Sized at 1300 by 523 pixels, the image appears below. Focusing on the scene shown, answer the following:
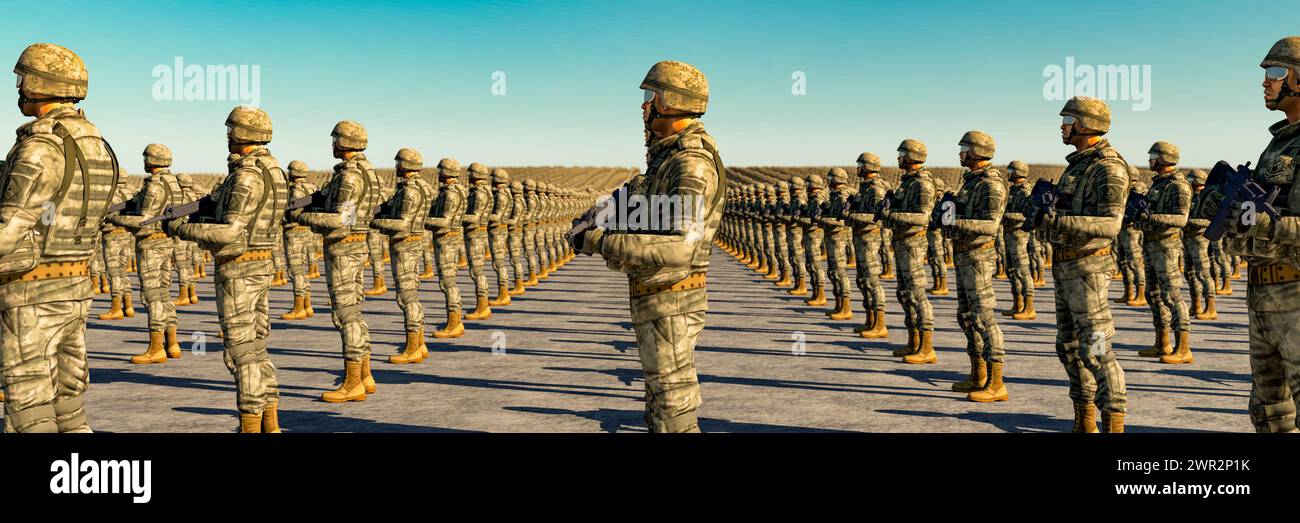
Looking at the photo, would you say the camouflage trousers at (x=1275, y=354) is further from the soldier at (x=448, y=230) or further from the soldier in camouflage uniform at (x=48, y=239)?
the soldier at (x=448, y=230)

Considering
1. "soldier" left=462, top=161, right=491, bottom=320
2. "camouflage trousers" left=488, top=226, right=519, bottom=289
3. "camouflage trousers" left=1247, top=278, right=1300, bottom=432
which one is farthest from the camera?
"camouflage trousers" left=488, top=226, right=519, bottom=289

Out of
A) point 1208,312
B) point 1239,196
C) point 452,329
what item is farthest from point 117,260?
point 1208,312

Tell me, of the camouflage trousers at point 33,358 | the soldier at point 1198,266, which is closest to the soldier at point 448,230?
the camouflage trousers at point 33,358

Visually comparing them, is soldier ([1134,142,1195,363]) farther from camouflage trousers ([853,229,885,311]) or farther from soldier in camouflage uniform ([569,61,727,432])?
soldier in camouflage uniform ([569,61,727,432])

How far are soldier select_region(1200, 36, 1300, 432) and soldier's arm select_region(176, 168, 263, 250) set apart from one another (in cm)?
640

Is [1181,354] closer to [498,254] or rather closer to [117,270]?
[498,254]

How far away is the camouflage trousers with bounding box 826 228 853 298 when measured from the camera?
14.4m

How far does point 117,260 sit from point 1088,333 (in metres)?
14.7

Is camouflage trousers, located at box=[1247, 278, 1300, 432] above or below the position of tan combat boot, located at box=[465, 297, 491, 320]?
above

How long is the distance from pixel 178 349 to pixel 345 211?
3.93m

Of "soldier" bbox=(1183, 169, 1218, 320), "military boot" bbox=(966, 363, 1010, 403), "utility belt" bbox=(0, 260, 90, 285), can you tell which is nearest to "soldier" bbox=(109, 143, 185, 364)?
"utility belt" bbox=(0, 260, 90, 285)

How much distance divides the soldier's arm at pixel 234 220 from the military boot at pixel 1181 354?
10148mm

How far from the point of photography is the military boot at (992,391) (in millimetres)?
8406

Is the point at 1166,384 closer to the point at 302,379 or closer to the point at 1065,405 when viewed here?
the point at 1065,405
